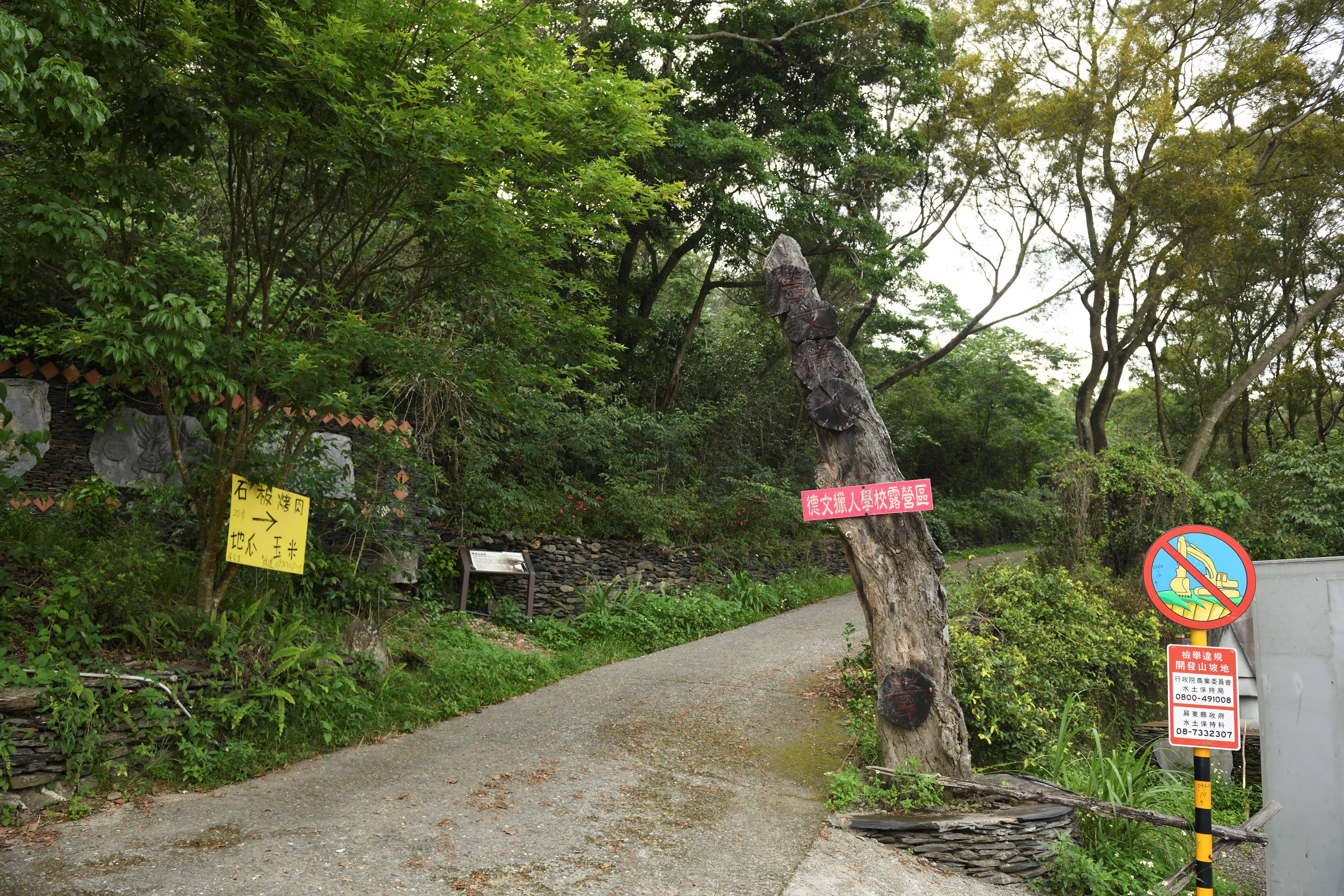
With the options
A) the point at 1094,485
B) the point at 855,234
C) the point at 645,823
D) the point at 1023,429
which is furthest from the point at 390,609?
the point at 1023,429

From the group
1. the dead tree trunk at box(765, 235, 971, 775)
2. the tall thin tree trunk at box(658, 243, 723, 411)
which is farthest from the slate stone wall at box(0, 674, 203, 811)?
the tall thin tree trunk at box(658, 243, 723, 411)

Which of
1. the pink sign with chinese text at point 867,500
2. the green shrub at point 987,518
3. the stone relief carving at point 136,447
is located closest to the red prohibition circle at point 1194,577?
the pink sign with chinese text at point 867,500

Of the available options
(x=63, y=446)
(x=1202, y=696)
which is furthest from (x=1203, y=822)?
(x=63, y=446)

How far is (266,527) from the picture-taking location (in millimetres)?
6078

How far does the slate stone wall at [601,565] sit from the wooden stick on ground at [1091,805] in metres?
6.13

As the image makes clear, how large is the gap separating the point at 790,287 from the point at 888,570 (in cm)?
226

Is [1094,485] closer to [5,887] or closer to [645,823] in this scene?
Result: [645,823]

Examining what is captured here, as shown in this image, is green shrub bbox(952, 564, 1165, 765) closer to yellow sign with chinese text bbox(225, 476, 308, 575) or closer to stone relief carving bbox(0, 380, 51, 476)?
yellow sign with chinese text bbox(225, 476, 308, 575)

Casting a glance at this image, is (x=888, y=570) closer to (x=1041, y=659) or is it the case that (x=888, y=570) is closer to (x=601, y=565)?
(x=1041, y=659)

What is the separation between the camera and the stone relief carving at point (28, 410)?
315 inches

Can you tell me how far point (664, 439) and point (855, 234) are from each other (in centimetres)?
570

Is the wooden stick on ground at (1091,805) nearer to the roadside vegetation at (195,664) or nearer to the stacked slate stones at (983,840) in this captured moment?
the stacked slate stones at (983,840)

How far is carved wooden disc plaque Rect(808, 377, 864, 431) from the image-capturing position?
19.5 feet

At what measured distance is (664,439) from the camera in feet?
43.6
